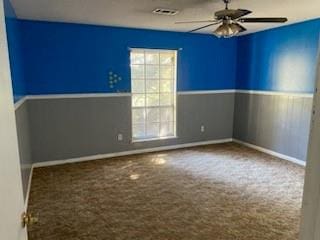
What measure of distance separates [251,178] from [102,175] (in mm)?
2257

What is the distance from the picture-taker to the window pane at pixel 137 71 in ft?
15.6

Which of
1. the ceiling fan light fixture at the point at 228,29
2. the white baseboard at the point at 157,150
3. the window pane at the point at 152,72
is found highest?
the ceiling fan light fixture at the point at 228,29

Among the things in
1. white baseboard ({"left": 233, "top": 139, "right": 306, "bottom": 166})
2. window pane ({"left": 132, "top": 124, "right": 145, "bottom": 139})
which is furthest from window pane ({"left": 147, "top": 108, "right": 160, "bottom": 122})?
white baseboard ({"left": 233, "top": 139, "right": 306, "bottom": 166})

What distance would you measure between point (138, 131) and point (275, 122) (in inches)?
105

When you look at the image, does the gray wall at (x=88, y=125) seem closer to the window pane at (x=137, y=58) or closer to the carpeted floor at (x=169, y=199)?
the carpeted floor at (x=169, y=199)

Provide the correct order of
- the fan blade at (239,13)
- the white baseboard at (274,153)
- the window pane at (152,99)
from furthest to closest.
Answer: the window pane at (152,99)
the white baseboard at (274,153)
the fan blade at (239,13)

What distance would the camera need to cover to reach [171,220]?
2588 millimetres

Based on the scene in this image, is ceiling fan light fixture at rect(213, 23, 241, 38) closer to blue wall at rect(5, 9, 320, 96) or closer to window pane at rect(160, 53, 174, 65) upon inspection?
blue wall at rect(5, 9, 320, 96)

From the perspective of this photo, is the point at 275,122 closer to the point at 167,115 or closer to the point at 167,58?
the point at 167,115

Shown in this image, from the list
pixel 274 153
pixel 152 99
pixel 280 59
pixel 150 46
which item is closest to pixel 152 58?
pixel 150 46

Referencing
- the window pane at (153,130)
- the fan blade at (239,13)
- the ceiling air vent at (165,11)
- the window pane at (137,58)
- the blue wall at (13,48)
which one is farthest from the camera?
the window pane at (153,130)

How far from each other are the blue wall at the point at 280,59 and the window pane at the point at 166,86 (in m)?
1.64

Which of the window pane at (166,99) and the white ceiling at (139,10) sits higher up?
the white ceiling at (139,10)

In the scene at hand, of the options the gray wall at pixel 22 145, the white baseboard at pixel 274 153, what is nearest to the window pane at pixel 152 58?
the gray wall at pixel 22 145
